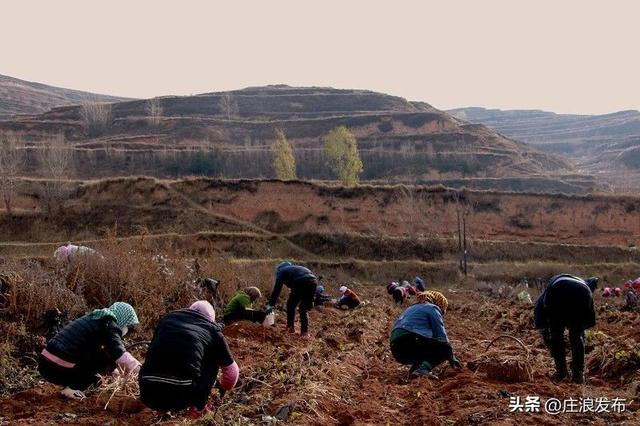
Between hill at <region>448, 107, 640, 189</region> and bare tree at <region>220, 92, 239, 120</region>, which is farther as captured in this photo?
hill at <region>448, 107, 640, 189</region>

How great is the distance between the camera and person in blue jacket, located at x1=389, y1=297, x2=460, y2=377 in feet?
22.4

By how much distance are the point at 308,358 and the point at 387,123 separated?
84.4 meters

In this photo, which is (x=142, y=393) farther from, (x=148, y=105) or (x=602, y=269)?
(x=148, y=105)

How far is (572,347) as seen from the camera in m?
6.45

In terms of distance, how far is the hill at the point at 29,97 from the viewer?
396ft

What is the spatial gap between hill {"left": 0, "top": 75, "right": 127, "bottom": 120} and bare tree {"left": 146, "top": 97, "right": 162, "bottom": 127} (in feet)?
56.0

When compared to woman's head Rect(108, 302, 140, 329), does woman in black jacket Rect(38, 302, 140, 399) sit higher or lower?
lower

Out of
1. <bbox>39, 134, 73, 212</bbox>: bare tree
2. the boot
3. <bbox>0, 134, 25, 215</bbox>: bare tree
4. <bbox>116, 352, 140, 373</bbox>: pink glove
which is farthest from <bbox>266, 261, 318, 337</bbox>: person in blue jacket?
<bbox>0, 134, 25, 215</bbox>: bare tree

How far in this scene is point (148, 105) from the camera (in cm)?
9981

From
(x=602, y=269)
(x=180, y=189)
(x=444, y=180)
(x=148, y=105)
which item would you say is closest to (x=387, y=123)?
(x=444, y=180)

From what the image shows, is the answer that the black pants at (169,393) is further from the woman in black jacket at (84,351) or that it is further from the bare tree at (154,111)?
the bare tree at (154,111)

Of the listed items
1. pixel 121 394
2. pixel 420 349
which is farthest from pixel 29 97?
pixel 420 349

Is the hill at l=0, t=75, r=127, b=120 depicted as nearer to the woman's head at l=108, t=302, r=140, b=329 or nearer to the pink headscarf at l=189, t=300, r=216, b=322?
the woman's head at l=108, t=302, r=140, b=329

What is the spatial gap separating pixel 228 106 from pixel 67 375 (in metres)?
101
